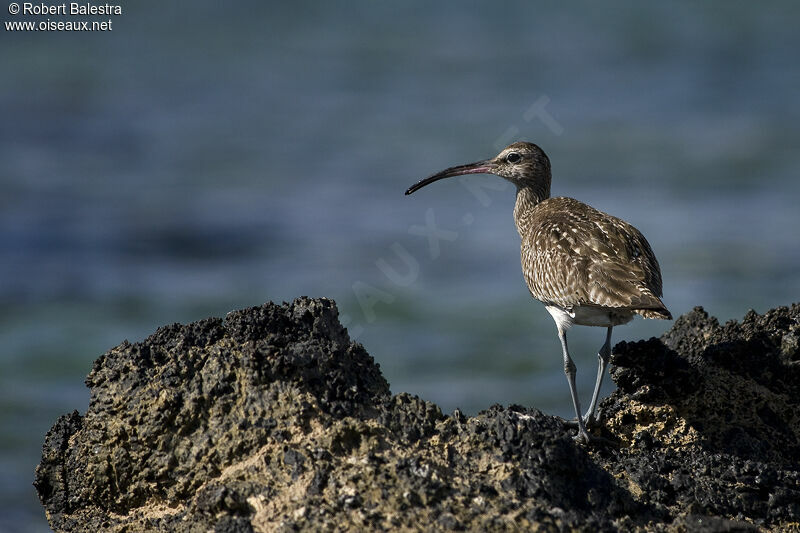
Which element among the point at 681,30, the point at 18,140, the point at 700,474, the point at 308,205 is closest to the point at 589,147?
the point at 308,205

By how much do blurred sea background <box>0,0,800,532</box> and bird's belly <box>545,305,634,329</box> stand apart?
156 inches

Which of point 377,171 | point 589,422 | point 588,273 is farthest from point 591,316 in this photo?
point 377,171

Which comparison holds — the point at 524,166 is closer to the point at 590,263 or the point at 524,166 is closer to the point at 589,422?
the point at 590,263

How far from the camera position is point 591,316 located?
7191 mm

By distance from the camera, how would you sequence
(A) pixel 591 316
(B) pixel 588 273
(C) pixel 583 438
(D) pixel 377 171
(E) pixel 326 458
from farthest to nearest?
(D) pixel 377 171 → (A) pixel 591 316 → (B) pixel 588 273 → (C) pixel 583 438 → (E) pixel 326 458

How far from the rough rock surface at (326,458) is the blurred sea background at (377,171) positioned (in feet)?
13.6

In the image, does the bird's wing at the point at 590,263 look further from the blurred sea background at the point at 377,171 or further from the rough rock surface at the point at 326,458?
the blurred sea background at the point at 377,171

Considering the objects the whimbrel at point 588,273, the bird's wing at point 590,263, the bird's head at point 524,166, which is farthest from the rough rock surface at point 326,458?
the bird's head at point 524,166

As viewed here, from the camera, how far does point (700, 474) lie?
17.8 ft

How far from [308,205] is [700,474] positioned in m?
12.6

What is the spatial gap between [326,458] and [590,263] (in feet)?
10.2

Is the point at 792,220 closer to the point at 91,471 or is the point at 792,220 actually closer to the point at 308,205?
the point at 308,205

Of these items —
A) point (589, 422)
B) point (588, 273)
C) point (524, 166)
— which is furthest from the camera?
point (524, 166)

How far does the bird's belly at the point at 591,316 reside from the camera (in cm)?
701
